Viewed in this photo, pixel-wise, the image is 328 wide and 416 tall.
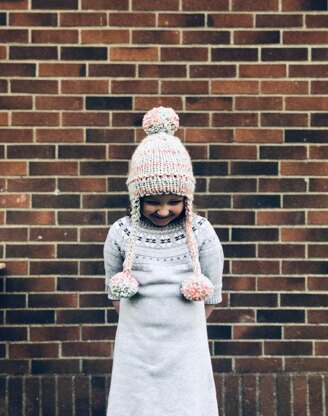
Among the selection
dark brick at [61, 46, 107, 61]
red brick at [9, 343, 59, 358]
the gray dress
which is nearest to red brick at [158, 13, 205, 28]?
dark brick at [61, 46, 107, 61]

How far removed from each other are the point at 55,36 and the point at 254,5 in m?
1.19

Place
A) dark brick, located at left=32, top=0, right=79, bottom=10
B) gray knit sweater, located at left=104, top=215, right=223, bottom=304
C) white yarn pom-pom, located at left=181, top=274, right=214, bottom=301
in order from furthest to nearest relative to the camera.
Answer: dark brick, located at left=32, top=0, right=79, bottom=10 → gray knit sweater, located at left=104, top=215, right=223, bottom=304 → white yarn pom-pom, located at left=181, top=274, right=214, bottom=301

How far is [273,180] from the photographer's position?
14.9ft

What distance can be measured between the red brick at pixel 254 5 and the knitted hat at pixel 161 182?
1.35m

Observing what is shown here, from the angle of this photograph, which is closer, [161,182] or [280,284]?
[161,182]

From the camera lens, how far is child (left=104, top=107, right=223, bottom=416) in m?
3.35

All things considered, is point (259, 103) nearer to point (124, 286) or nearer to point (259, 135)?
point (259, 135)

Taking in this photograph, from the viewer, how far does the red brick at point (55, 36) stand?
4.50m

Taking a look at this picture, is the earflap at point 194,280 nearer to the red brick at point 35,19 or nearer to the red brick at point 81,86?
the red brick at point 81,86

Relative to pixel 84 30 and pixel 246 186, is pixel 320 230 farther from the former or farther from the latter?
pixel 84 30

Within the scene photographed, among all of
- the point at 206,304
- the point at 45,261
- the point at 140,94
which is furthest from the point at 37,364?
the point at 140,94

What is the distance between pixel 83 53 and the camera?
4.51 m

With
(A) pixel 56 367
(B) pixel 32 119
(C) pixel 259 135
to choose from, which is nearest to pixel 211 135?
(C) pixel 259 135

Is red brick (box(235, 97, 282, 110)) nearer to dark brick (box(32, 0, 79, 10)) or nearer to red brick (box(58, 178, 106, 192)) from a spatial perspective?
red brick (box(58, 178, 106, 192))
